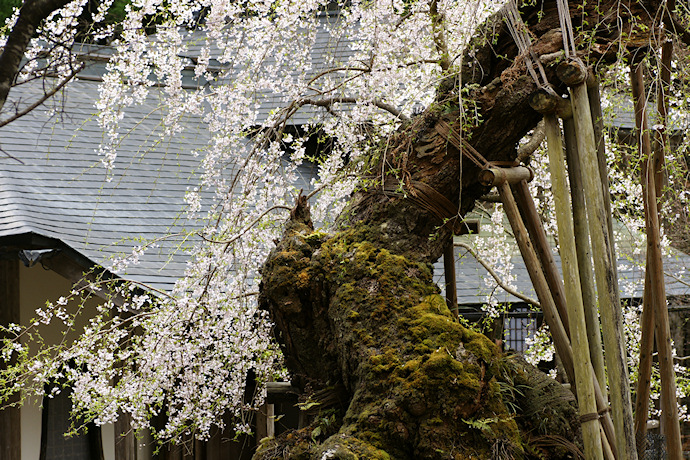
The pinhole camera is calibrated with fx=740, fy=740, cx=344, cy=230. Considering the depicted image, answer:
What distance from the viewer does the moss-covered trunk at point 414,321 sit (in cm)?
184

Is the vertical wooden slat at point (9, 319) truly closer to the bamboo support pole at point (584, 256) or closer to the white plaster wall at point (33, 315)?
Answer: the white plaster wall at point (33, 315)

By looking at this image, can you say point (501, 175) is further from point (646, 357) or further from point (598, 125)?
point (646, 357)

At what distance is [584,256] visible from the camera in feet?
6.48

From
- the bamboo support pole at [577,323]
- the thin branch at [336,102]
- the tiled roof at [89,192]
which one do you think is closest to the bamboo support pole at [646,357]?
the bamboo support pole at [577,323]

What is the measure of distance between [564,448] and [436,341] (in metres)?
0.45

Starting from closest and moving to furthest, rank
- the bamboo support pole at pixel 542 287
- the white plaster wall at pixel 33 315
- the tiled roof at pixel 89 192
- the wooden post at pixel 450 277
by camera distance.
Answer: the bamboo support pole at pixel 542 287, the wooden post at pixel 450 277, the tiled roof at pixel 89 192, the white plaster wall at pixel 33 315

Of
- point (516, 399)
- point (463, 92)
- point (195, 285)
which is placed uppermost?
point (463, 92)

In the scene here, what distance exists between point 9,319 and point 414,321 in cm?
396

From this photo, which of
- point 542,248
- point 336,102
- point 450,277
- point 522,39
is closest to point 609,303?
point 542,248

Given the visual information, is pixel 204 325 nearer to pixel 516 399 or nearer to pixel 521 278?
pixel 516 399

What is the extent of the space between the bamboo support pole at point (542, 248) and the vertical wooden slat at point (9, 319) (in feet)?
13.3

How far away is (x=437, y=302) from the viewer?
2070 mm

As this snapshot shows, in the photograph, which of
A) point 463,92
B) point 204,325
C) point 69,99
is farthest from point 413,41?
point 69,99

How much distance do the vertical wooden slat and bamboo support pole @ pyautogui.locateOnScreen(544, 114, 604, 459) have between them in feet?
14.0
